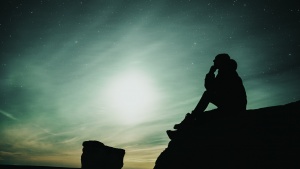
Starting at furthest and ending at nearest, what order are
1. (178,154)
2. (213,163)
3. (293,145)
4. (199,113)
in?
1. (199,113)
2. (178,154)
3. (213,163)
4. (293,145)

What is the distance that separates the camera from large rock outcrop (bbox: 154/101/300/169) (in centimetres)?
347

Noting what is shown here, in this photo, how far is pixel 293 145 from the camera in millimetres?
3379

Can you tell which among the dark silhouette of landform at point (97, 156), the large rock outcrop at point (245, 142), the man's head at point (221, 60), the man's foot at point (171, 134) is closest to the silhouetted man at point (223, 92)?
the man's head at point (221, 60)

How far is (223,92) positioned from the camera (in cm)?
564

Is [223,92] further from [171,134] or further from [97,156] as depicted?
[97,156]

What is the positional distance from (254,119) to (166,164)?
256 centimetres

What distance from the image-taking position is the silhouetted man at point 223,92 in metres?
5.62

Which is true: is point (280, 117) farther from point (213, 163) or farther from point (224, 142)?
point (213, 163)

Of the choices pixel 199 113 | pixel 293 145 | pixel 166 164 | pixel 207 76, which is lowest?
pixel 166 164

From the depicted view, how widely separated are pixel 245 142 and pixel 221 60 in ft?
8.91

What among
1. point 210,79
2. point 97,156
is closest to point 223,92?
point 210,79

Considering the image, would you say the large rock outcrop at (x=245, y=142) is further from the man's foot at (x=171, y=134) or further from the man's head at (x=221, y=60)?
the man's head at (x=221, y=60)

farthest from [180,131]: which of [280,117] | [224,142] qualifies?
[280,117]

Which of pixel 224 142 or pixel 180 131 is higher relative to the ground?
pixel 180 131
